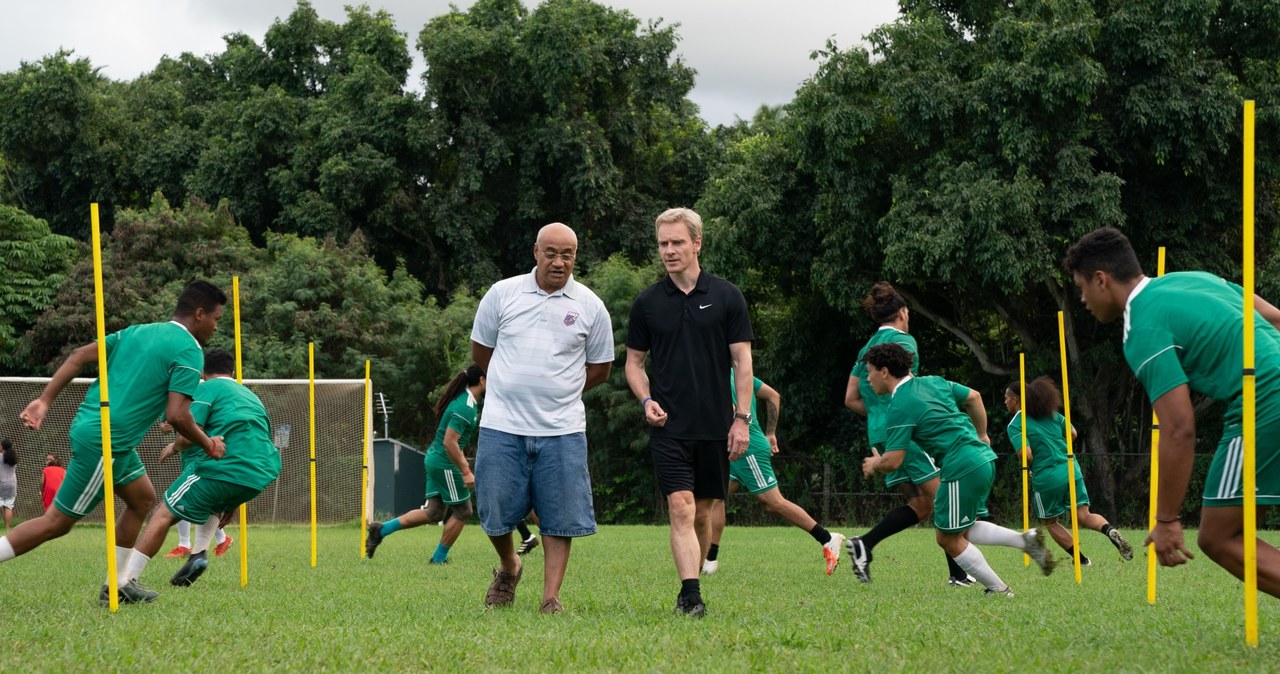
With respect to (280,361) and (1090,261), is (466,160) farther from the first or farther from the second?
(1090,261)

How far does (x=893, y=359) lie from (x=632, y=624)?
352 centimetres

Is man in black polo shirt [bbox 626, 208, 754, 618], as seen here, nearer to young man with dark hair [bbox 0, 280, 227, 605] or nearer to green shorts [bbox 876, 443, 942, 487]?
young man with dark hair [bbox 0, 280, 227, 605]

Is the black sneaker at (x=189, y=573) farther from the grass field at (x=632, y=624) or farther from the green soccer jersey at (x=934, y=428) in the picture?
the green soccer jersey at (x=934, y=428)

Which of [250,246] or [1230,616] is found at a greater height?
[250,246]

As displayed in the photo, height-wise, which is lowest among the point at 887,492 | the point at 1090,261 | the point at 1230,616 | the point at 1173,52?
the point at 887,492

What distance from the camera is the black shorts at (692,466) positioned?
23.5 ft

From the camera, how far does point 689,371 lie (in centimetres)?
723

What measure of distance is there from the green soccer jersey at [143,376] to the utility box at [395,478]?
18.3 meters

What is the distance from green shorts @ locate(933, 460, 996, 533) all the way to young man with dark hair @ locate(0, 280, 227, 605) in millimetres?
4769

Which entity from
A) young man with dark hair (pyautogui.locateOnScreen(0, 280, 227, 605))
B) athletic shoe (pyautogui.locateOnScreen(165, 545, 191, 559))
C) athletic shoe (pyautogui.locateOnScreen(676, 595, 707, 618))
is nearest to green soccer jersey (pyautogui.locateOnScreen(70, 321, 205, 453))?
young man with dark hair (pyautogui.locateOnScreen(0, 280, 227, 605))

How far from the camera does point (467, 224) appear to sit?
37500 mm

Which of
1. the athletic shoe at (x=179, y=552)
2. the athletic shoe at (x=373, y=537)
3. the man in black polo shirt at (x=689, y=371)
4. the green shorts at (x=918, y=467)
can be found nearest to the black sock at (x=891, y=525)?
the green shorts at (x=918, y=467)

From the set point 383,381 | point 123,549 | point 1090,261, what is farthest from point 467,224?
point 1090,261

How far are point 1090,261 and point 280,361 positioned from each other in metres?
27.3
